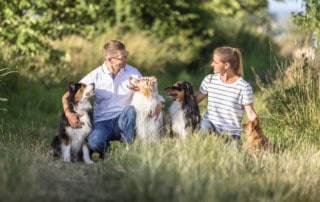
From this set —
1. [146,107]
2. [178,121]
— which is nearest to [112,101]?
[146,107]

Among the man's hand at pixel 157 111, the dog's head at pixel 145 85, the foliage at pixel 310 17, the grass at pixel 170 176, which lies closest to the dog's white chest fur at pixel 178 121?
the man's hand at pixel 157 111

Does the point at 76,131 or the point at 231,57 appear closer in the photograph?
the point at 76,131

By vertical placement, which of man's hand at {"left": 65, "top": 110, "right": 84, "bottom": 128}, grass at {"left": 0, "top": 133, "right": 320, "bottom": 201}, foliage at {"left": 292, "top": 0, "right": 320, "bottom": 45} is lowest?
grass at {"left": 0, "top": 133, "right": 320, "bottom": 201}

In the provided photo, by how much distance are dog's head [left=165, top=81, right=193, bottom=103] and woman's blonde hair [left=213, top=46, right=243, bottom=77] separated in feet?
1.74

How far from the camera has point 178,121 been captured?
24.9ft

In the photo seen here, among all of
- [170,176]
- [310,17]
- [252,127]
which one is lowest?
[170,176]

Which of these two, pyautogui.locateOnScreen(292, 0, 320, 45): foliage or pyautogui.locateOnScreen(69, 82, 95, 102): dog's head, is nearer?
pyautogui.locateOnScreen(69, 82, 95, 102): dog's head

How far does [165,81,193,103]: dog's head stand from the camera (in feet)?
24.7

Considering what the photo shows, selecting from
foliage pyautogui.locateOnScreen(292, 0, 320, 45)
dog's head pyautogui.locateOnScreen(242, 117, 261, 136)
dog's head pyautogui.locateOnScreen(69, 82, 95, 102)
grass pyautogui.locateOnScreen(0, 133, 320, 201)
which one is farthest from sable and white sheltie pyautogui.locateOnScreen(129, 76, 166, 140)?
foliage pyautogui.locateOnScreen(292, 0, 320, 45)

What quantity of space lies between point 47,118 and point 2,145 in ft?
10.7

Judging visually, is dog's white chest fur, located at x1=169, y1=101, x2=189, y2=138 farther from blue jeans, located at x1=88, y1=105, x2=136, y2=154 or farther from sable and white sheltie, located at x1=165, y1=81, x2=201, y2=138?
blue jeans, located at x1=88, y1=105, x2=136, y2=154

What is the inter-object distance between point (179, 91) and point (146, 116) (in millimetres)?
497

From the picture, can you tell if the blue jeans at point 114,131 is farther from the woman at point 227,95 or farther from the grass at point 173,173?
the woman at point 227,95

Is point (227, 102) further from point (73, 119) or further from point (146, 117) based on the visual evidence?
point (73, 119)
